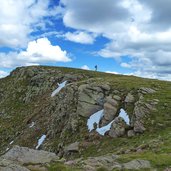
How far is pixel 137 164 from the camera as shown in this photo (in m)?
27.0

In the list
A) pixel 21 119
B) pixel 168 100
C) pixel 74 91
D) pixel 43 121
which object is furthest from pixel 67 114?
pixel 21 119

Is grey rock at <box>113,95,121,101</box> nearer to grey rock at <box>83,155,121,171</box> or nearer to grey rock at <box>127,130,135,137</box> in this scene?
grey rock at <box>127,130,135,137</box>

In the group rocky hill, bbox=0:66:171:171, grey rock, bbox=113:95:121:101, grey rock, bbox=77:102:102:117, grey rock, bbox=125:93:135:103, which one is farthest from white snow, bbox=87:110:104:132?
grey rock, bbox=125:93:135:103

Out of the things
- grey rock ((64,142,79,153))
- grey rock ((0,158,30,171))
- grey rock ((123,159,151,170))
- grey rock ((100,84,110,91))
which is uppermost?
grey rock ((100,84,110,91))

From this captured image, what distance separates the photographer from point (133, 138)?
4669cm

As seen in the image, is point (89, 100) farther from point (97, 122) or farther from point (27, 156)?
point (27, 156)

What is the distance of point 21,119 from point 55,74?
21.1 metres

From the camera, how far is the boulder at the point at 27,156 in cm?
2758

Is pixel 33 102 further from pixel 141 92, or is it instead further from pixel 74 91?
pixel 141 92

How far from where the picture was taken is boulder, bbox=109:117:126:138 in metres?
49.1

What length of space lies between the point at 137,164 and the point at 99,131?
1033 inches

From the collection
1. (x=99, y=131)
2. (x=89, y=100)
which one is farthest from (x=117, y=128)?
(x=89, y=100)

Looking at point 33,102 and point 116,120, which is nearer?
point 116,120

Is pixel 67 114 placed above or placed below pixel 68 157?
above
